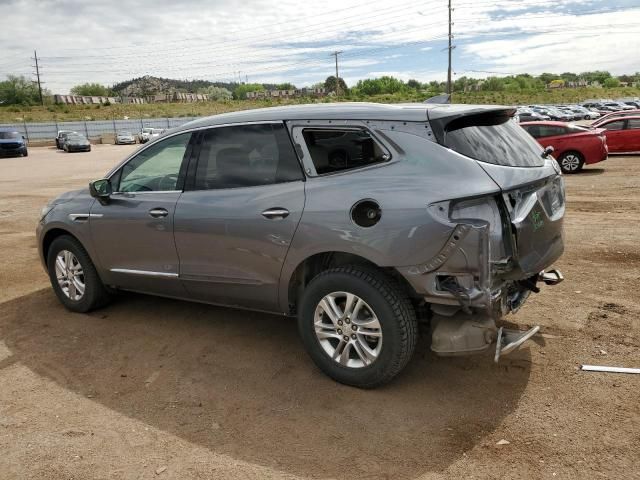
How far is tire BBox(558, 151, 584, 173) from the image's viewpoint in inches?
601

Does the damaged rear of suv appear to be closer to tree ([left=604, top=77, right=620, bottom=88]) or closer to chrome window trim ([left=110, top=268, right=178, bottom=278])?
chrome window trim ([left=110, top=268, right=178, bottom=278])

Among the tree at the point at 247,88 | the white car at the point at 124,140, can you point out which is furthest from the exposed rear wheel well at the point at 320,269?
the tree at the point at 247,88

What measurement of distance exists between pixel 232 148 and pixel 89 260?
1.97 m

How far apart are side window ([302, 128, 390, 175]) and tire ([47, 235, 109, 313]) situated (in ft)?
8.57

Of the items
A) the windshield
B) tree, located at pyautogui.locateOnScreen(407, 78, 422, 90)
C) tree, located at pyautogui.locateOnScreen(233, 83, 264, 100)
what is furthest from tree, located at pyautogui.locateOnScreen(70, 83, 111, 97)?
the windshield

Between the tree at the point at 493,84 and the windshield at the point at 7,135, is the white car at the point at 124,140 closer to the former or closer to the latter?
the windshield at the point at 7,135

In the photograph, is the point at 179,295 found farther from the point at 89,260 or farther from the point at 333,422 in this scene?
the point at 333,422

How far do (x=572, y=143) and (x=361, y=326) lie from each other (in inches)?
546

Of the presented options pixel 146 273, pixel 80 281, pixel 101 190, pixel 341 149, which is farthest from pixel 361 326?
pixel 80 281

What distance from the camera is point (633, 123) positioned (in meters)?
18.4

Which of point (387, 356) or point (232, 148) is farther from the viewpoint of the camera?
point (232, 148)

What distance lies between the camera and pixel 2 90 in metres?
101

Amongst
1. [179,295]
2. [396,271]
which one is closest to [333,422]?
[396,271]

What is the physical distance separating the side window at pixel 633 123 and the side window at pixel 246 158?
18181 millimetres
